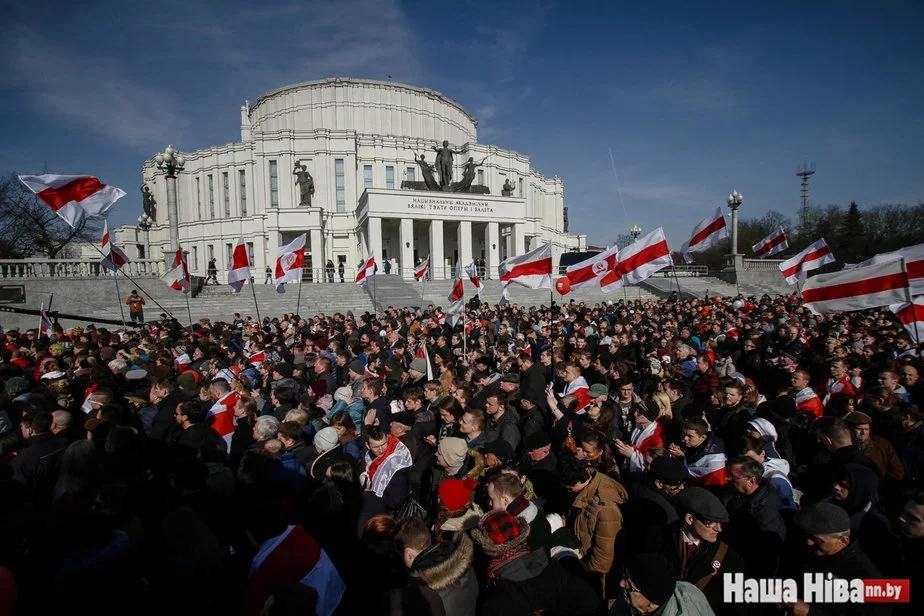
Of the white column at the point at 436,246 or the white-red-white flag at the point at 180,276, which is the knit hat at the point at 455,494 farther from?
the white column at the point at 436,246

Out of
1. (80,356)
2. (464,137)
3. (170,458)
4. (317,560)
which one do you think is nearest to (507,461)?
(317,560)

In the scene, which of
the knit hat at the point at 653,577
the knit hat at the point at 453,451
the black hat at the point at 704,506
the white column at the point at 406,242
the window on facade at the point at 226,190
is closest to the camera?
the knit hat at the point at 653,577

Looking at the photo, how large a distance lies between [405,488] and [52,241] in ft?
147

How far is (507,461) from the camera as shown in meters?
3.83

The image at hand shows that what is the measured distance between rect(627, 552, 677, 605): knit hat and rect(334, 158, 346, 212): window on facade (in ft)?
148

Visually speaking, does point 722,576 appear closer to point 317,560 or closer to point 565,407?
point 317,560

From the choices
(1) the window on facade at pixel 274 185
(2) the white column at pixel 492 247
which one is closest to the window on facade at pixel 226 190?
(1) the window on facade at pixel 274 185

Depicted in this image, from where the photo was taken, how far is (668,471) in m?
3.12

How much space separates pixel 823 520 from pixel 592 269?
7.87 meters

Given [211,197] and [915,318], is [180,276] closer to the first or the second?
[915,318]

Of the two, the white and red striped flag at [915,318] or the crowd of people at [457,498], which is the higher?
the white and red striped flag at [915,318]

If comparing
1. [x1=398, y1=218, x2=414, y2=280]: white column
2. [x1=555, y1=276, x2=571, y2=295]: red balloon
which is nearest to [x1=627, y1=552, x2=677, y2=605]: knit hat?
[x1=555, y1=276, x2=571, y2=295]: red balloon

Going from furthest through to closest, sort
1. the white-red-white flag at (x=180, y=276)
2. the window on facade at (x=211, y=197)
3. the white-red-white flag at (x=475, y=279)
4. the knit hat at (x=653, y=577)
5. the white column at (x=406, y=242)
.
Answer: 1. the window on facade at (x=211, y=197)
2. the white column at (x=406, y=242)
3. the white-red-white flag at (x=475, y=279)
4. the white-red-white flag at (x=180, y=276)
5. the knit hat at (x=653, y=577)

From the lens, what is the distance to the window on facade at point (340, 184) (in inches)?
1746
